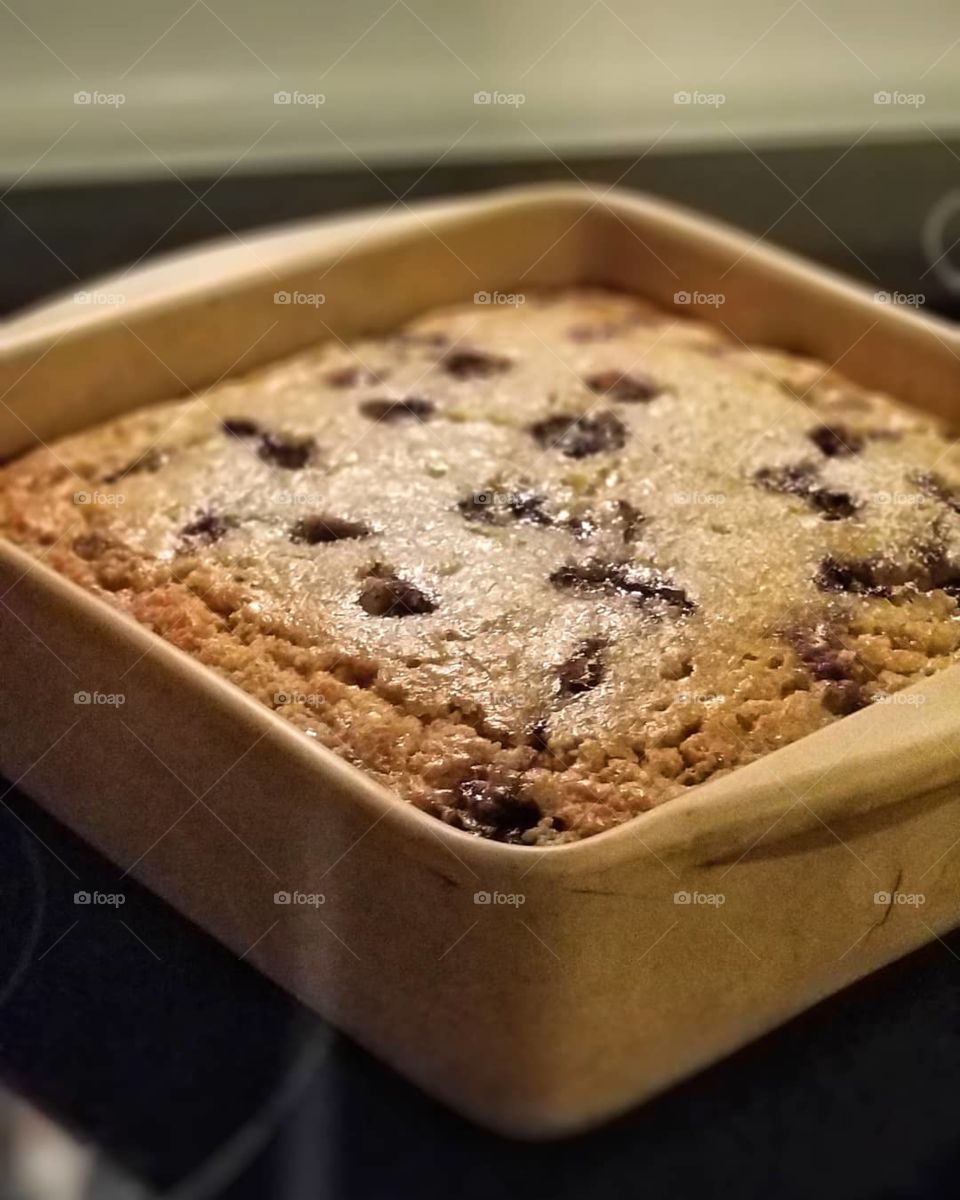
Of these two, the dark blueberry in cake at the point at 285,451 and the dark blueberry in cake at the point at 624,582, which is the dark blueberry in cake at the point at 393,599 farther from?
the dark blueberry in cake at the point at 285,451

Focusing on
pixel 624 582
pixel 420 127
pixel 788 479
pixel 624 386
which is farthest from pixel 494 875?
pixel 420 127

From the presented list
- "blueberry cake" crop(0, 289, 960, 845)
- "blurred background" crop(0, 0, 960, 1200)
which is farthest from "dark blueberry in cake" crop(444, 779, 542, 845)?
"blurred background" crop(0, 0, 960, 1200)

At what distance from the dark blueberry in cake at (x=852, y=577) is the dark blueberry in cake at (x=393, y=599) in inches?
12.5

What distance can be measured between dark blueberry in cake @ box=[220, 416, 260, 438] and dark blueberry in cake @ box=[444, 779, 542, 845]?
54 cm

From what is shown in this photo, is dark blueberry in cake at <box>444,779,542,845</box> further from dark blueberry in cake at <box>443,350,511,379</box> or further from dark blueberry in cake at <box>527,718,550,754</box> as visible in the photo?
dark blueberry in cake at <box>443,350,511,379</box>

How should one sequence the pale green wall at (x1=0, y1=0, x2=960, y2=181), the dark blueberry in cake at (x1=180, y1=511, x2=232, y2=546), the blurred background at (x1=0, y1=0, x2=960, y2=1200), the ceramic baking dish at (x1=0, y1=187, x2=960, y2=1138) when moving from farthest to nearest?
the pale green wall at (x1=0, y1=0, x2=960, y2=181) < the blurred background at (x1=0, y1=0, x2=960, y2=1200) < the dark blueberry in cake at (x1=180, y1=511, x2=232, y2=546) < the ceramic baking dish at (x1=0, y1=187, x2=960, y2=1138)

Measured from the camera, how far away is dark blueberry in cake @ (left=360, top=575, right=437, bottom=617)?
4.06 feet

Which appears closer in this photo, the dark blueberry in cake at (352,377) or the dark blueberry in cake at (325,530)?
the dark blueberry in cake at (325,530)

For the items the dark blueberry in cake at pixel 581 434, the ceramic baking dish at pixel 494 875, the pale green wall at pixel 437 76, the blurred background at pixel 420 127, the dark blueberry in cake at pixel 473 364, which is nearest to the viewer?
the ceramic baking dish at pixel 494 875

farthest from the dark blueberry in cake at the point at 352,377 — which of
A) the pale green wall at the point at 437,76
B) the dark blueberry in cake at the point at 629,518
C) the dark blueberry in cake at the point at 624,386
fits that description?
the pale green wall at the point at 437,76

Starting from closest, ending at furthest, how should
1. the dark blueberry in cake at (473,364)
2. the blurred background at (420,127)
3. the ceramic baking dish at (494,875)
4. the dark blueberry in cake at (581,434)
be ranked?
the ceramic baking dish at (494,875) → the dark blueberry in cake at (581,434) → the dark blueberry in cake at (473,364) → the blurred background at (420,127)

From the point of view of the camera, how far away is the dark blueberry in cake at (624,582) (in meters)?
1.24

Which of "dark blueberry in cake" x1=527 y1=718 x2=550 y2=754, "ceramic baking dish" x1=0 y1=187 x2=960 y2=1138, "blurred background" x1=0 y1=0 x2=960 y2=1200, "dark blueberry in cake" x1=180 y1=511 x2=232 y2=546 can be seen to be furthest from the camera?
"blurred background" x1=0 y1=0 x2=960 y2=1200

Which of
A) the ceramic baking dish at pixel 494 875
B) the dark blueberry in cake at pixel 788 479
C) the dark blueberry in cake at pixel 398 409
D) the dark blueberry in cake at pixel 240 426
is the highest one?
the dark blueberry in cake at pixel 398 409
